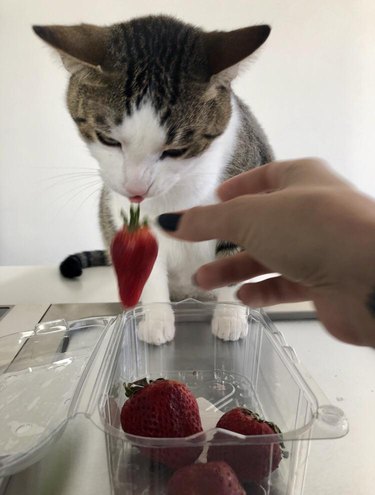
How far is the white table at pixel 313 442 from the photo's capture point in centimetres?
58

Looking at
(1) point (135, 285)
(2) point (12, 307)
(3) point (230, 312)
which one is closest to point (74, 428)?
(1) point (135, 285)

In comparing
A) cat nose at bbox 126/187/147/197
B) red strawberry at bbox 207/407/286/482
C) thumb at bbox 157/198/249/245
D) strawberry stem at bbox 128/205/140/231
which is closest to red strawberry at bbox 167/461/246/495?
red strawberry at bbox 207/407/286/482

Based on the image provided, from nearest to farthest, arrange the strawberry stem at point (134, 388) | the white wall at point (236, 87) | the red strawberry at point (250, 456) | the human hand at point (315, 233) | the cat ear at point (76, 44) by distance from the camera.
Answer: the human hand at point (315, 233), the red strawberry at point (250, 456), the strawberry stem at point (134, 388), the cat ear at point (76, 44), the white wall at point (236, 87)

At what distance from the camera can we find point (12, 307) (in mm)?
1095

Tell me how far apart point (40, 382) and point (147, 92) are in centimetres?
54

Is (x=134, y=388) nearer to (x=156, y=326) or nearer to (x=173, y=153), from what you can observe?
(x=156, y=326)

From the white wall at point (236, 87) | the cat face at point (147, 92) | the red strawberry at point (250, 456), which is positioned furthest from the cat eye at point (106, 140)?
the white wall at point (236, 87)

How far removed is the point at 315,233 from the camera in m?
0.41

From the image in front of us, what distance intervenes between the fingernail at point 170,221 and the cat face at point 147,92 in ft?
1.04

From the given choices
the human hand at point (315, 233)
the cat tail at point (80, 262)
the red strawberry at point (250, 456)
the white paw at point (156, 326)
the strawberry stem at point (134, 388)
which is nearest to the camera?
the human hand at point (315, 233)

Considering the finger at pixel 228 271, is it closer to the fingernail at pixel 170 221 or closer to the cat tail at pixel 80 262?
the fingernail at pixel 170 221

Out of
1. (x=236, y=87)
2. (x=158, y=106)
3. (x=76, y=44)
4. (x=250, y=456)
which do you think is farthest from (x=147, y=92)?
(x=236, y=87)

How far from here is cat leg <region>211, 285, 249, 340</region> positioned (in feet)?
3.00

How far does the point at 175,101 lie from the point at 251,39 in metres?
0.18
